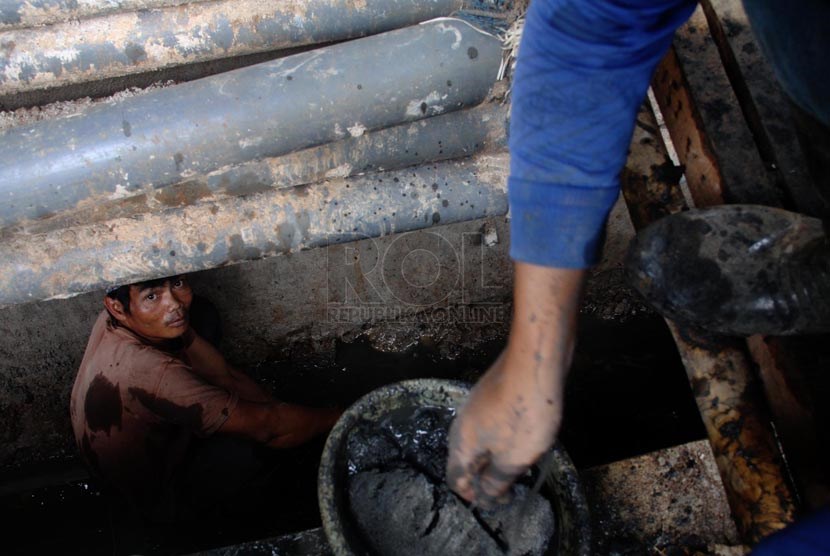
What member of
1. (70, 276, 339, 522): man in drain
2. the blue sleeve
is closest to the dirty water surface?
(70, 276, 339, 522): man in drain

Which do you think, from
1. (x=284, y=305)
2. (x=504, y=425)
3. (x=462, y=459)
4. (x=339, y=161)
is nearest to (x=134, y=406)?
(x=284, y=305)

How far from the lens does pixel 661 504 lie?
2.03m

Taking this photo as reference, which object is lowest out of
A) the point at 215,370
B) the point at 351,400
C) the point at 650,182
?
the point at 351,400

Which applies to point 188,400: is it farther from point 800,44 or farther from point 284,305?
point 800,44

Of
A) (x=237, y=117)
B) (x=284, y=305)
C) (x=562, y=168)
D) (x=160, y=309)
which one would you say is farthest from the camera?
(x=284, y=305)

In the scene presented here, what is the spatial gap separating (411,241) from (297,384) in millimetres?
1132

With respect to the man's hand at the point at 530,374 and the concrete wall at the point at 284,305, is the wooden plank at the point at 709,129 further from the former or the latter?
the concrete wall at the point at 284,305

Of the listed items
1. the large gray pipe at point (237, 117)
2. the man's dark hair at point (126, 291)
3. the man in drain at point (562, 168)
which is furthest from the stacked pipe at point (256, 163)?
the man in drain at point (562, 168)

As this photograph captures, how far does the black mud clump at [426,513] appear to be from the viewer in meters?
1.86

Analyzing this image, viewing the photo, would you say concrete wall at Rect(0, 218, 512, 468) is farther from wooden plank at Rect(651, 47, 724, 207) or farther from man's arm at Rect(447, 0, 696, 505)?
man's arm at Rect(447, 0, 696, 505)

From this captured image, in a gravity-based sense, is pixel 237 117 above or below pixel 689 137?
above

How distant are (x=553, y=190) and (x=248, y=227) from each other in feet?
4.46

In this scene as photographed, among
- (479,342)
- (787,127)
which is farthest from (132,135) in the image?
(479,342)

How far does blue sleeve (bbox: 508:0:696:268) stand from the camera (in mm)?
988
